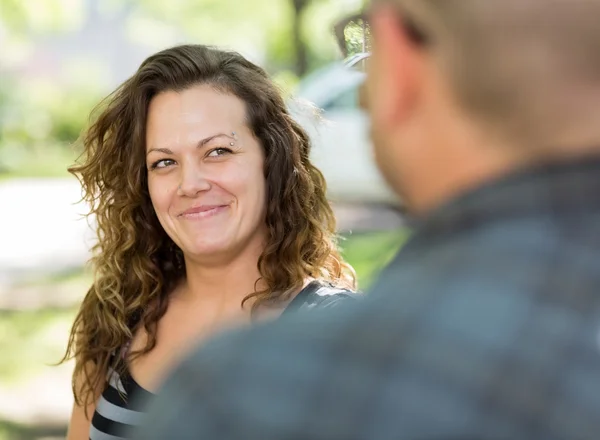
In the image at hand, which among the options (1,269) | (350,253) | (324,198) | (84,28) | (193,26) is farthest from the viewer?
(84,28)

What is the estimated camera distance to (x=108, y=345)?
231 cm

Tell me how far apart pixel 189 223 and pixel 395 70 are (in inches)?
56.6

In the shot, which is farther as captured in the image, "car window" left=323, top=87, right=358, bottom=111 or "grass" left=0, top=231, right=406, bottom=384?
"car window" left=323, top=87, right=358, bottom=111

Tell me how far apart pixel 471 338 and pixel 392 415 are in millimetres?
81

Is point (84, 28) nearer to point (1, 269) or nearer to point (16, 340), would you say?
point (1, 269)

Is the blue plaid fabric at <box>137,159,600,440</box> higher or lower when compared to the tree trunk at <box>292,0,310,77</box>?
lower

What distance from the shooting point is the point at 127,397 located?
7.12 ft

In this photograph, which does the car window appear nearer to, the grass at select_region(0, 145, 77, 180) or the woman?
the grass at select_region(0, 145, 77, 180)

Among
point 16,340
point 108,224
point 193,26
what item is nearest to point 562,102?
point 108,224

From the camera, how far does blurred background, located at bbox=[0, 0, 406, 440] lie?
199 inches

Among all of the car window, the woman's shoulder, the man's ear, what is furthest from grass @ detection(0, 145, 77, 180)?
the man's ear

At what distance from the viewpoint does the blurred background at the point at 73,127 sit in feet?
16.6

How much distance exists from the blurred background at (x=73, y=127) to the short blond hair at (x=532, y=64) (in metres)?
0.21

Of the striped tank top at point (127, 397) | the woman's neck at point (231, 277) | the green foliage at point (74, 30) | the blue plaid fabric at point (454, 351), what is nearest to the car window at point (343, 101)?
the green foliage at point (74, 30)
